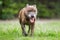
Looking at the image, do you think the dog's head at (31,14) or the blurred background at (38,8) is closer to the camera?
the dog's head at (31,14)

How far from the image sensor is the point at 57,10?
88.8ft

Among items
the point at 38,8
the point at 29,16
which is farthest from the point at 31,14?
the point at 38,8

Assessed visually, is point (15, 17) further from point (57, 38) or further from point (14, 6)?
Answer: point (57, 38)

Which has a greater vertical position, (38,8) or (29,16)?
(29,16)

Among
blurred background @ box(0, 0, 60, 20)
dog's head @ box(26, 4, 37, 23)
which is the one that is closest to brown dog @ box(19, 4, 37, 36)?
dog's head @ box(26, 4, 37, 23)

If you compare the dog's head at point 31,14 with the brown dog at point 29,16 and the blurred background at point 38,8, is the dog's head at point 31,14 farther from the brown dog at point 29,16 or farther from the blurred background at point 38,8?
the blurred background at point 38,8

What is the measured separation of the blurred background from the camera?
24344 mm

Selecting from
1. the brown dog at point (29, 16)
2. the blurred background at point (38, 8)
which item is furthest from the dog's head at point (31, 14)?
the blurred background at point (38, 8)

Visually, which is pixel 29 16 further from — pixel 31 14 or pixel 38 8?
pixel 38 8

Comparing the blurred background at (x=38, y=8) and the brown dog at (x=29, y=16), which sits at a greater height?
the brown dog at (x=29, y=16)

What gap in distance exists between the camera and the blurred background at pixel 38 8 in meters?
24.3

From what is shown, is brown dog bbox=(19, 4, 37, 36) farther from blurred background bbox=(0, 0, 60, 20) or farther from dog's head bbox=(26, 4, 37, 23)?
blurred background bbox=(0, 0, 60, 20)

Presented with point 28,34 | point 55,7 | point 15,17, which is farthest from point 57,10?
point 28,34

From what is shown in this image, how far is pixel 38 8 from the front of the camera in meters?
26.9
